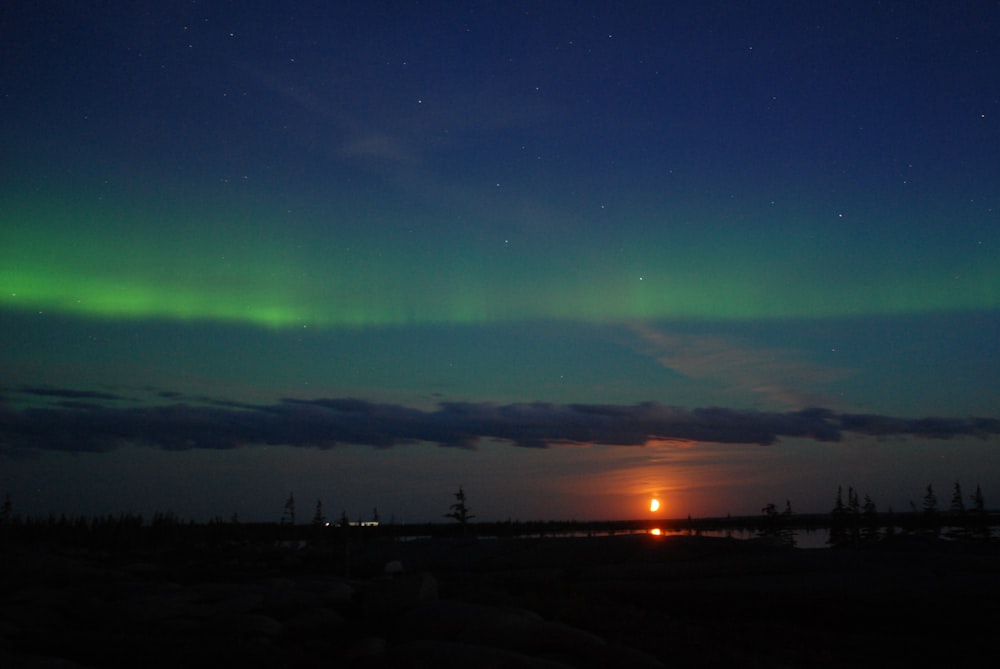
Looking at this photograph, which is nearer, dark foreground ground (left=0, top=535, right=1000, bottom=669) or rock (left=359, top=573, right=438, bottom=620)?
dark foreground ground (left=0, top=535, right=1000, bottom=669)

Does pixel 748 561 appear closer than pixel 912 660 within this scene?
No

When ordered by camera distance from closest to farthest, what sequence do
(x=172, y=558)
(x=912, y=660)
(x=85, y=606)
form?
(x=912, y=660) < (x=85, y=606) < (x=172, y=558)

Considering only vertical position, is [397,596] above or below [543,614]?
above

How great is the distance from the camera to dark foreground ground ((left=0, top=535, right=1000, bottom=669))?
16.6 meters

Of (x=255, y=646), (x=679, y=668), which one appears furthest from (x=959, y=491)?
(x=255, y=646)

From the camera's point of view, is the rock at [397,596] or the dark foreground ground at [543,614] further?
the rock at [397,596]

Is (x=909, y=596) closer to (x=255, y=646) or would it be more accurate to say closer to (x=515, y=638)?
(x=515, y=638)

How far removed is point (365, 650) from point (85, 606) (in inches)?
339

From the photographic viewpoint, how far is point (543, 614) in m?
22.2

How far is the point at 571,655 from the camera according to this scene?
55.7 ft

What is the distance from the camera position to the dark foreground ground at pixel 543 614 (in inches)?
655

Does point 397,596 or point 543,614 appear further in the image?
point 543,614

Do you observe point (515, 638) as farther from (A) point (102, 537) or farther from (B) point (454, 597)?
(A) point (102, 537)

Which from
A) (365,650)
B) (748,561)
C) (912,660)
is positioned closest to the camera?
(365,650)
